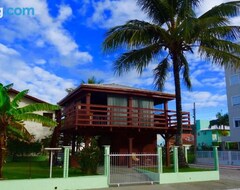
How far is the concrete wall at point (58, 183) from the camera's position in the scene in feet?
40.1

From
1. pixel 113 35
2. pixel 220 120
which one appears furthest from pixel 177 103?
pixel 220 120

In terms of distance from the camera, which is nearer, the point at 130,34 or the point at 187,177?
the point at 187,177

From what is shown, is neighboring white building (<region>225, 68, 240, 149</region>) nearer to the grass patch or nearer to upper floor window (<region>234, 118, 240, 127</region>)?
upper floor window (<region>234, 118, 240, 127</region>)

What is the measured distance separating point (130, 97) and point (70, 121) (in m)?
5.04

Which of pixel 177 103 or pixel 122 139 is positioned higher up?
pixel 177 103

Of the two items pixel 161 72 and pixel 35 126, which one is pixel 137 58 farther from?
pixel 35 126

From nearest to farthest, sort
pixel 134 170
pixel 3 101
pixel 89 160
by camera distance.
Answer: pixel 3 101, pixel 134 170, pixel 89 160

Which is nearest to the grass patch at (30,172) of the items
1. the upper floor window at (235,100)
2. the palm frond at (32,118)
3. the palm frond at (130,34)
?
the palm frond at (32,118)

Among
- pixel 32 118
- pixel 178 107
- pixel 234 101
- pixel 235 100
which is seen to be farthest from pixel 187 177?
pixel 234 101

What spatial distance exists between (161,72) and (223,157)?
43.2ft

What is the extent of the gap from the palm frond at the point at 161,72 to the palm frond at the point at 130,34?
315 cm

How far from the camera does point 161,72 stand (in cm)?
2234

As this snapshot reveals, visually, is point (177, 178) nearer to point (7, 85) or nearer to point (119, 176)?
point (119, 176)

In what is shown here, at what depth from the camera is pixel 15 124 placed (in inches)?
596
